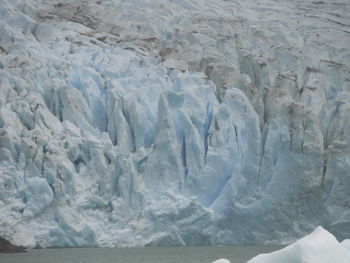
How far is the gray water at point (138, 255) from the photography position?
16.2 meters

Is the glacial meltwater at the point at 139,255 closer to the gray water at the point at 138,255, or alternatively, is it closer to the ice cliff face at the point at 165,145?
the gray water at the point at 138,255

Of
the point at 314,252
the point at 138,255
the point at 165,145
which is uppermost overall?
the point at 314,252

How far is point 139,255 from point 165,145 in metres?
3.94

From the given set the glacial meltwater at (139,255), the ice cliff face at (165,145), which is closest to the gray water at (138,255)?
the glacial meltwater at (139,255)

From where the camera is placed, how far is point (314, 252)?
6543 millimetres

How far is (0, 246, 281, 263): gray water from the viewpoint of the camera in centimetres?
1619

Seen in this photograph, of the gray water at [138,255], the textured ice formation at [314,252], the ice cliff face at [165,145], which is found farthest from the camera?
the ice cliff face at [165,145]

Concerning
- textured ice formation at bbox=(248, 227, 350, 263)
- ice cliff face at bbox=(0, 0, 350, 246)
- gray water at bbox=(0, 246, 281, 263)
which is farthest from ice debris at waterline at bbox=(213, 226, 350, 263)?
ice cliff face at bbox=(0, 0, 350, 246)

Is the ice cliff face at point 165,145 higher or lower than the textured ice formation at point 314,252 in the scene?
lower

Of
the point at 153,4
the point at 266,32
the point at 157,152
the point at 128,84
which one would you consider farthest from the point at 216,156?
the point at 153,4

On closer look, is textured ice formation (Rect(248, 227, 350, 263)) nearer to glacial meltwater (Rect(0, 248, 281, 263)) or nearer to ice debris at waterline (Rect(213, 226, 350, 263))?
ice debris at waterline (Rect(213, 226, 350, 263))

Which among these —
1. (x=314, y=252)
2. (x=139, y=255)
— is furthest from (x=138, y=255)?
(x=314, y=252)

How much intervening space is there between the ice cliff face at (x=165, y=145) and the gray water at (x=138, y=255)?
37 centimetres

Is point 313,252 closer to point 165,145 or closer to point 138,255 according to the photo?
point 138,255
